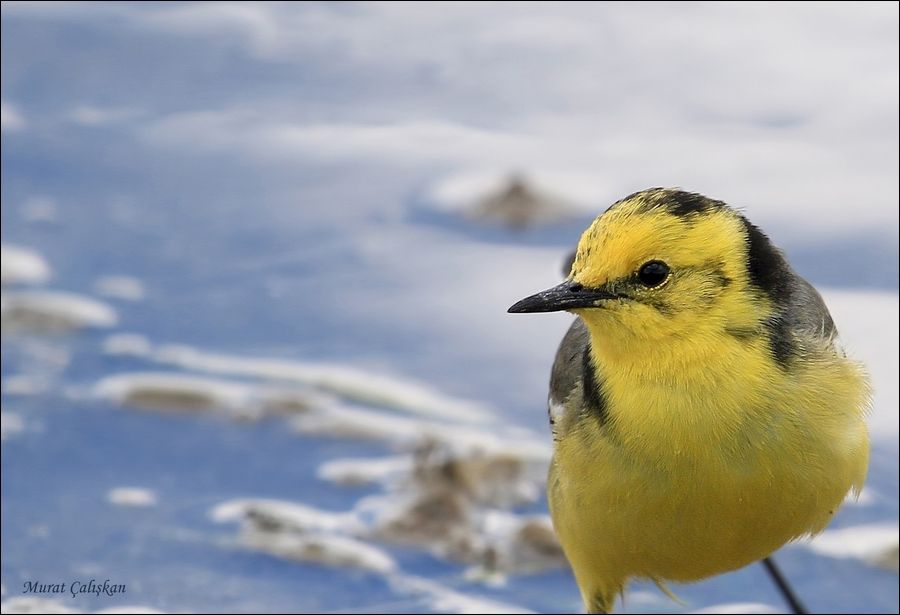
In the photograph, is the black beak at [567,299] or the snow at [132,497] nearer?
the black beak at [567,299]

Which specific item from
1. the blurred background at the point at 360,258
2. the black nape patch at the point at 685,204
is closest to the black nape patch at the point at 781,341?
the black nape patch at the point at 685,204

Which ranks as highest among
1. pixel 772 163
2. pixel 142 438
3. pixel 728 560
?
pixel 772 163

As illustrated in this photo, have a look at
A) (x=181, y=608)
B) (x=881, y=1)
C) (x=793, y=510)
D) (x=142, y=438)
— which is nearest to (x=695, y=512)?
(x=793, y=510)

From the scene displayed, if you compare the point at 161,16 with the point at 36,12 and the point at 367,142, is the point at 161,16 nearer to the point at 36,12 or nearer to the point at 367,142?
the point at 36,12

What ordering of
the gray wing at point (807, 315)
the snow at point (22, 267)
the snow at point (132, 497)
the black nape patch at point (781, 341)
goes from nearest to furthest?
the black nape patch at point (781, 341)
the gray wing at point (807, 315)
the snow at point (132, 497)
the snow at point (22, 267)

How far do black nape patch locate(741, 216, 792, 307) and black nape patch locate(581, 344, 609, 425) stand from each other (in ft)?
1.75

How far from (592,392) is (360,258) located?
288 cm

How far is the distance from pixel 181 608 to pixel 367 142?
3.47 meters

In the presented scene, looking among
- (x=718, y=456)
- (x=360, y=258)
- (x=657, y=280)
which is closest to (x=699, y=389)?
(x=718, y=456)

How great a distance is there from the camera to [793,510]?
4734 mm

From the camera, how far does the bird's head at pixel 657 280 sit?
4.57 metres

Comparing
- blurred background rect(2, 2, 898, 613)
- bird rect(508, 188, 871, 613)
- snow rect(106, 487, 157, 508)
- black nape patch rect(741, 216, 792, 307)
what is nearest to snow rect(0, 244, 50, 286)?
blurred background rect(2, 2, 898, 613)

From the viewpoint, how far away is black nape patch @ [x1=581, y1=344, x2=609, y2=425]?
188 inches

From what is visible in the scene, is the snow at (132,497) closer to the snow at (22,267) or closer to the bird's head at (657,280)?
the snow at (22,267)
